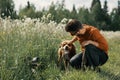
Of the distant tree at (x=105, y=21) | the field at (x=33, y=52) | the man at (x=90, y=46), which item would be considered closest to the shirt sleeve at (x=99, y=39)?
the man at (x=90, y=46)

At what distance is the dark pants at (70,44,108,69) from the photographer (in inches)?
343

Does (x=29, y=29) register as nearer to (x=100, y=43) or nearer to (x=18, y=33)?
(x=18, y=33)

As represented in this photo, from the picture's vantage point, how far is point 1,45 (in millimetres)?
8227

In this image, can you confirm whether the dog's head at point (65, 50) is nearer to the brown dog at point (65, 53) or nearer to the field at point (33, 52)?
the brown dog at point (65, 53)

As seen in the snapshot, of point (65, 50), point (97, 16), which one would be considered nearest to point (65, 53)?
point (65, 50)

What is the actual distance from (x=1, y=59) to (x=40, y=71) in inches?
46.5

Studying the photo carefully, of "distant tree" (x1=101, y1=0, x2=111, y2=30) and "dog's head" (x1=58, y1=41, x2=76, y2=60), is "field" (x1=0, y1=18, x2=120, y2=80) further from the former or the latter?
"distant tree" (x1=101, y1=0, x2=111, y2=30)

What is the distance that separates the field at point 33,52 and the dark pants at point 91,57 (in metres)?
0.27

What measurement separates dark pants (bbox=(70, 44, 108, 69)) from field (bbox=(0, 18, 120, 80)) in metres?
0.27

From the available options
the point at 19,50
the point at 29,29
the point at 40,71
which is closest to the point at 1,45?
the point at 19,50

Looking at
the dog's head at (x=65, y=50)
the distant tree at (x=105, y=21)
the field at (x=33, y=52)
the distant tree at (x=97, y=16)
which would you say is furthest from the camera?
the distant tree at (x=97, y=16)

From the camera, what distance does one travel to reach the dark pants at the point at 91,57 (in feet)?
28.6

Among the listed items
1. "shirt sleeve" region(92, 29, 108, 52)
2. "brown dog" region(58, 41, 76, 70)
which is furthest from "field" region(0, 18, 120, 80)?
"shirt sleeve" region(92, 29, 108, 52)

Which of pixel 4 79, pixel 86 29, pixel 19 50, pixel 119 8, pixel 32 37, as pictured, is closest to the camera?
pixel 4 79
